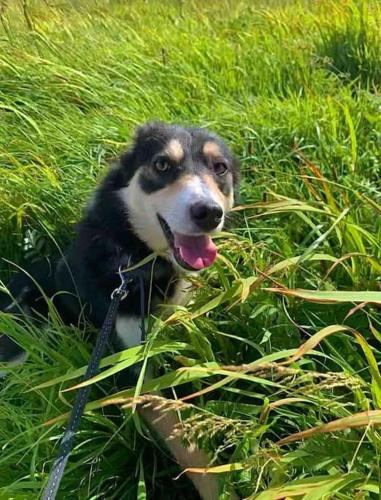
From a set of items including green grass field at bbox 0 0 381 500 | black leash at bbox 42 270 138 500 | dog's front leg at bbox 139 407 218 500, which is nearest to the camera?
black leash at bbox 42 270 138 500

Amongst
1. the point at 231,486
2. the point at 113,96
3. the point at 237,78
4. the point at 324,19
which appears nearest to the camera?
the point at 231,486

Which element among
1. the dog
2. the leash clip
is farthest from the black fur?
the leash clip

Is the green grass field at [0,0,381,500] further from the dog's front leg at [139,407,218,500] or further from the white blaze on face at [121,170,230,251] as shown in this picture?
the white blaze on face at [121,170,230,251]

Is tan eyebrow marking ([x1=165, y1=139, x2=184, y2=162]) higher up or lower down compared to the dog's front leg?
higher up

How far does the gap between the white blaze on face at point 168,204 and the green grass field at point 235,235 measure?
0.54 feet

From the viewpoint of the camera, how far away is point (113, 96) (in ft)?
12.0

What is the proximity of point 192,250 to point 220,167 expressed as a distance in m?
0.44

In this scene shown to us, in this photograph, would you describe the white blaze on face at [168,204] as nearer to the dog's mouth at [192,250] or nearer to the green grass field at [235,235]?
the dog's mouth at [192,250]

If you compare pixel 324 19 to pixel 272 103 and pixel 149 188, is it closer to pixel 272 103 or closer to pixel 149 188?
pixel 272 103

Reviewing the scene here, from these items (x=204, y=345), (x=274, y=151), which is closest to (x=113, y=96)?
(x=274, y=151)

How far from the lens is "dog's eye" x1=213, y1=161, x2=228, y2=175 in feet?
8.01

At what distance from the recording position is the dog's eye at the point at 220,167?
244 cm

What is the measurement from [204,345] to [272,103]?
1.95 meters

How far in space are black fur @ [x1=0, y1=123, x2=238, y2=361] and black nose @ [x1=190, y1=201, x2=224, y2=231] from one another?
28cm
